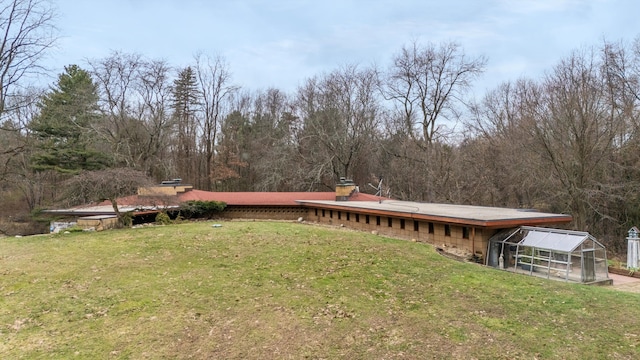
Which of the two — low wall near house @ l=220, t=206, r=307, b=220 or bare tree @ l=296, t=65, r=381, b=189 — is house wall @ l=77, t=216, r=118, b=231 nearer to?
low wall near house @ l=220, t=206, r=307, b=220

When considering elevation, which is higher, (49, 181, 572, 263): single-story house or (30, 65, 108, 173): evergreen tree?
(30, 65, 108, 173): evergreen tree

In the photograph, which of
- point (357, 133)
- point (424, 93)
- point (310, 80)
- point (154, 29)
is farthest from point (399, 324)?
Answer: point (310, 80)

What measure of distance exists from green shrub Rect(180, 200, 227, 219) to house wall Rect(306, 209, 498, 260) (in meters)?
6.75

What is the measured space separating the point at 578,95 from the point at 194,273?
19802 millimetres

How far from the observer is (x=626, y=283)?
10.3 metres

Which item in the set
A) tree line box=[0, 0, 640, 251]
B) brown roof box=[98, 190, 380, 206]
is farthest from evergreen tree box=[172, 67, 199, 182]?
brown roof box=[98, 190, 380, 206]

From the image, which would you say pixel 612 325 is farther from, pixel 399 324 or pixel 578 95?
pixel 578 95

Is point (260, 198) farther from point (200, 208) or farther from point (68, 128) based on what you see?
point (68, 128)

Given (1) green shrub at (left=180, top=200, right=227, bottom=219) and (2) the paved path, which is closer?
(2) the paved path

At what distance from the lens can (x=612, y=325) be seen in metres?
6.02

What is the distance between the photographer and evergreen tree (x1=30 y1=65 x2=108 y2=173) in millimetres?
21859

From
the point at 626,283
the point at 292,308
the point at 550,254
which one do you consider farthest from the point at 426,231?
the point at 292,308

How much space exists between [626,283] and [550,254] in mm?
2338

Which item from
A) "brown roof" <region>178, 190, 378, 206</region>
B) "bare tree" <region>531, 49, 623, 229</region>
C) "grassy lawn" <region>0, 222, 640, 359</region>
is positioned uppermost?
"bare tree" <region>531, 49, 623, 229</region>
